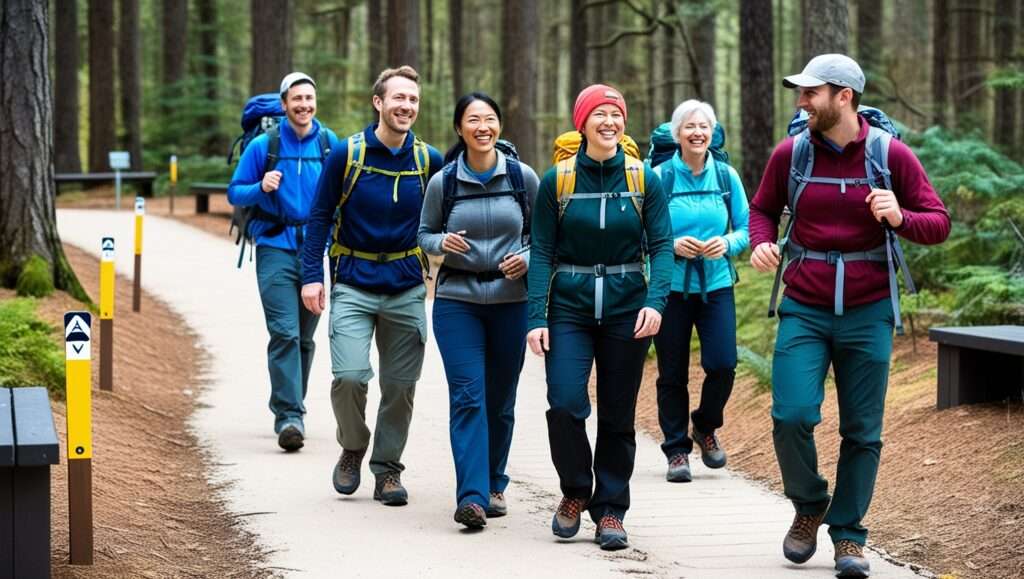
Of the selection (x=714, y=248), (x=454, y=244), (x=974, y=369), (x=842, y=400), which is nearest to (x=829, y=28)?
(x=974, y=369)

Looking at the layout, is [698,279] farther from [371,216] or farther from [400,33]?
[400,33]

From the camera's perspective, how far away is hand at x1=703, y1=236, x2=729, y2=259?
8.33 meters

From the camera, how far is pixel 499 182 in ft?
23.2

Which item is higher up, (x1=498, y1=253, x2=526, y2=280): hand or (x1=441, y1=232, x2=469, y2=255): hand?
(x1=441, y1=232, x2=469, y2=255): hand

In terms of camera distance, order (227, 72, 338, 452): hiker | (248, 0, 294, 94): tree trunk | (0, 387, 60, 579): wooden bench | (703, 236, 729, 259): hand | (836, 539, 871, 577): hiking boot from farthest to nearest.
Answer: (248, 0, 294, 94): tree trunk, (227, 72, 338, 452): hiker, (703, 236, 729, 259): hand, (836, 539, 871, 577): hiking boot, (0, 387, 60, 579): wooden bench

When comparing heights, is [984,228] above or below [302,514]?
above

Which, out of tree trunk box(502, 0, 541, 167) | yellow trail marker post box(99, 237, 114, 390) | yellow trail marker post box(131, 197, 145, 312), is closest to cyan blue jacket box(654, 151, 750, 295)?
yellow trail marker post box(99, 237, 114, 390)

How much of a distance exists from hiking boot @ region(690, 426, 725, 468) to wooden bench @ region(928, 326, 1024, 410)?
1.39 meters

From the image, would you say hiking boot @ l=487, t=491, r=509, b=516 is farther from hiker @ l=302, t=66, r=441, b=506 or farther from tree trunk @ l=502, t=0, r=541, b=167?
tree trunk @ l=502, t=0, r=541, b=167

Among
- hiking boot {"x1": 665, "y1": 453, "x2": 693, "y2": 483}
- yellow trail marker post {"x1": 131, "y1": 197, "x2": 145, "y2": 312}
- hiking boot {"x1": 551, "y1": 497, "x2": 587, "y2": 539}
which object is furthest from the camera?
yellow trail marker post {"x1": 131, "y1": 197, "x2": 145, "y2": 312}

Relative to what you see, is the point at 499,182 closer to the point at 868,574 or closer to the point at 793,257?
the point at 793,257

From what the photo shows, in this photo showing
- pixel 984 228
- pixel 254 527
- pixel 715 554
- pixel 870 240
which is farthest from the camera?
pixel 984 228

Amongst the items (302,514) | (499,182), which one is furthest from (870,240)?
(302,514)

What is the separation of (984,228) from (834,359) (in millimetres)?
6760
